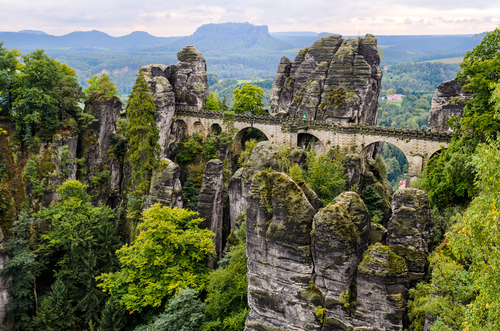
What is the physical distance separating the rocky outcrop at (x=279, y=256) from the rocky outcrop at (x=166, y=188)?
17778mm

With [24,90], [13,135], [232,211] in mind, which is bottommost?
[232,211]

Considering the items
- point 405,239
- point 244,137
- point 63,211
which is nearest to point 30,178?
point 63,211

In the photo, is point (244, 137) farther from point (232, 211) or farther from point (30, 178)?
point (30, 178)

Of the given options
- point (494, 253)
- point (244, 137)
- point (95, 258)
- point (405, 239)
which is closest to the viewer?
point (494, 253)

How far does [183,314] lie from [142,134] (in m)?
18.8

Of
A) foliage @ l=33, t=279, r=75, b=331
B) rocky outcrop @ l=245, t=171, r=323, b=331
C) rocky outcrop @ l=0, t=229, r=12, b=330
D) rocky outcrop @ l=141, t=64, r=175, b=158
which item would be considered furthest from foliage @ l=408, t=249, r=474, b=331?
rocky outcrop @ l=141, t=64, r=175, b=158

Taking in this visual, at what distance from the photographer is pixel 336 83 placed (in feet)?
143

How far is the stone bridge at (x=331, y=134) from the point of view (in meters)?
36.6

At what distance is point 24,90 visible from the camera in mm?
37344

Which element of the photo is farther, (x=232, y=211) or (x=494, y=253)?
(x=232, y=211)

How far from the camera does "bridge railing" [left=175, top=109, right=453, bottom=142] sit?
36225 millimetres

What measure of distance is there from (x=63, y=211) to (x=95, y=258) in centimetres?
520

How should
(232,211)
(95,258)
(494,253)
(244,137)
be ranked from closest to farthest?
(494,253), (95,258), (232,211), (244,137)

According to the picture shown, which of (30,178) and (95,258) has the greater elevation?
(30,178)
